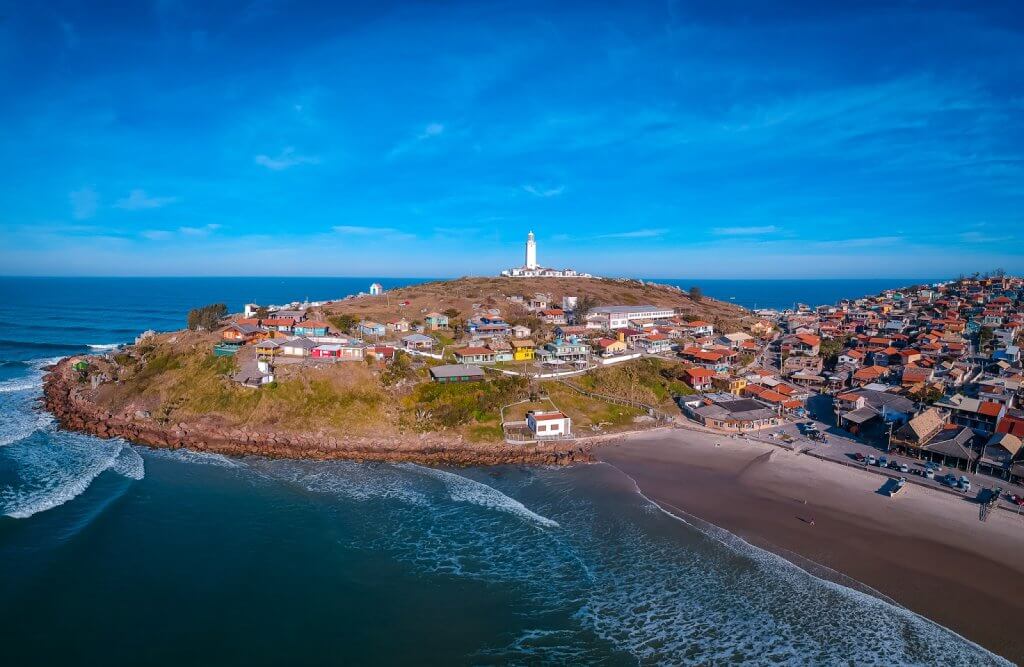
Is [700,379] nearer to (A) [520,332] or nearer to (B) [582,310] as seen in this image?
(A) [520,332]

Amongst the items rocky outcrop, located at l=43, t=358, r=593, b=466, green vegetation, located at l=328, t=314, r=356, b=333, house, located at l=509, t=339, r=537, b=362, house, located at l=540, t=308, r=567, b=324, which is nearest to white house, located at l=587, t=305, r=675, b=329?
house, located at l=540, t=308, r=567, b=324

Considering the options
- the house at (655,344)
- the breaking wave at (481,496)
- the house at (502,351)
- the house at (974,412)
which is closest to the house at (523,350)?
the house at (502,351)

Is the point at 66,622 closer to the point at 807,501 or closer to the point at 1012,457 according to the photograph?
the point at 807,501

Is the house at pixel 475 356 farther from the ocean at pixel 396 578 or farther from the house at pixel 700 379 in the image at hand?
the house at pixel 700 379

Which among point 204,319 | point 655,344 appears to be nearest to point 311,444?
point 204,319

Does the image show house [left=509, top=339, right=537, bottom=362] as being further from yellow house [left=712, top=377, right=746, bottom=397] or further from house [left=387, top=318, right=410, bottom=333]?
yellow house [left=712, top=377, right=746, bottom=397]

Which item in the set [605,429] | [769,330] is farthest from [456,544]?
[769,330]
